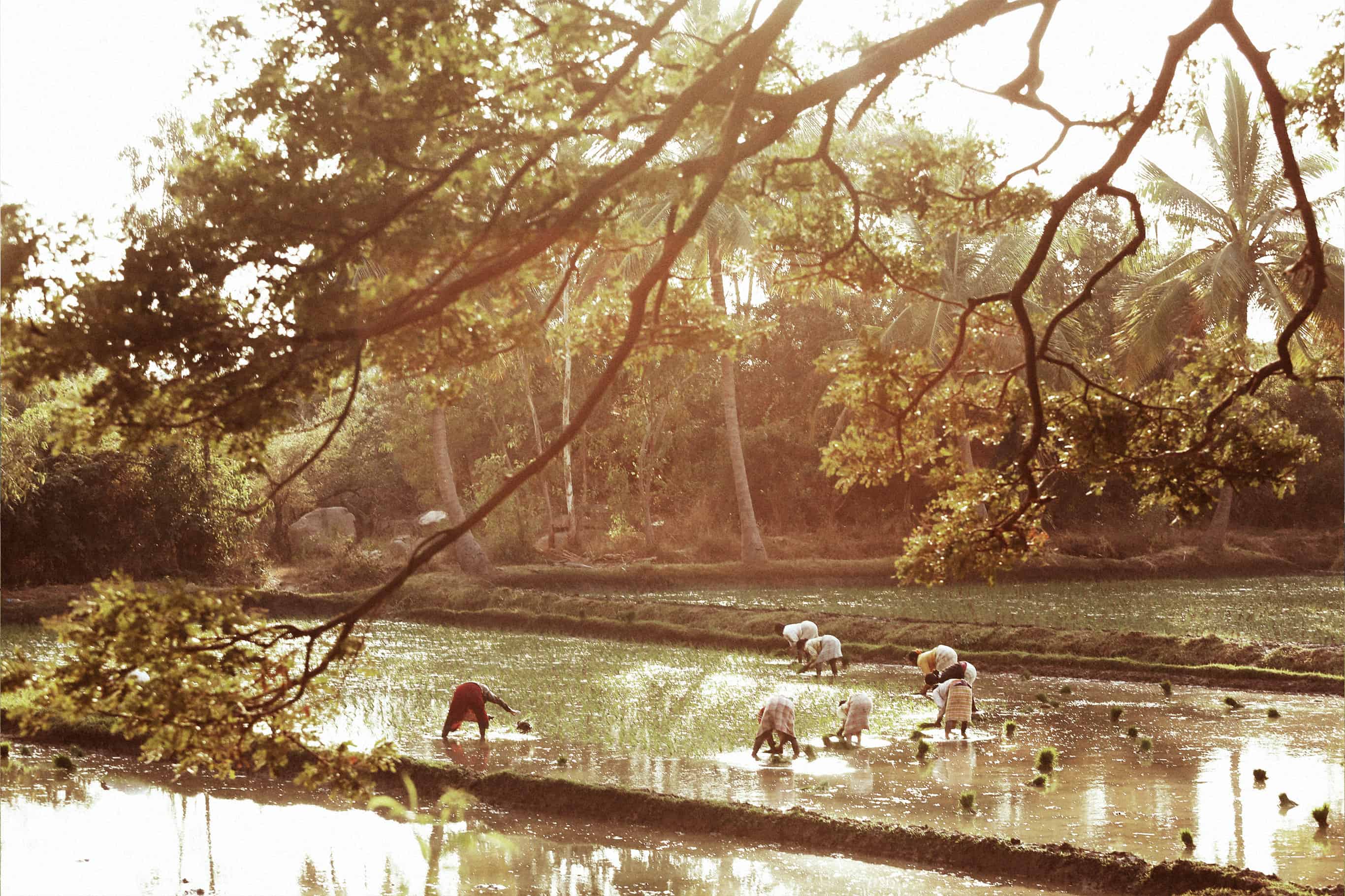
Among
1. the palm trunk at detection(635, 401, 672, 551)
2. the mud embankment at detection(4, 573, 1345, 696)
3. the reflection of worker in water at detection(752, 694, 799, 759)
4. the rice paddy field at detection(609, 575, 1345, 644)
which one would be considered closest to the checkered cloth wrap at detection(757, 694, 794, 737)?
the reflection of worker in water at detection(752, 694, 799, 759)

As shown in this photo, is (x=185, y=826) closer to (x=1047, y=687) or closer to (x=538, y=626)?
(x=1047, y=687)

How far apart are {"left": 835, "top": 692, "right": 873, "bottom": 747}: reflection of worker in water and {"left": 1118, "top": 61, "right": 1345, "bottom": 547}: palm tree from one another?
14.8 meters

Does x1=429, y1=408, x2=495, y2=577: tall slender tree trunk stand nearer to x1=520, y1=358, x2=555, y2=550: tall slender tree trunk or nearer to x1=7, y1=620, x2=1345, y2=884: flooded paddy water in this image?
x1=520, y1=358, x2=555, y2=550: tall slender tree trunk

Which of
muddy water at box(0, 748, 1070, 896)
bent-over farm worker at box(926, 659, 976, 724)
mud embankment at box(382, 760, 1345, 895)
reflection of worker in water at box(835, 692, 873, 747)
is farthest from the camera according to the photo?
bent-over farm worker at box(926, 659, 976, 724)

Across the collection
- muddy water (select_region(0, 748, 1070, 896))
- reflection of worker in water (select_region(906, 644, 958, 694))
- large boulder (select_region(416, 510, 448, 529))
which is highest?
large boulder (select_region(416, 510, 448, 529))

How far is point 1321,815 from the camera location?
809cm

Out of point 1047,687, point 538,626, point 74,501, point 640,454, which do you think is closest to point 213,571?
point 74,501

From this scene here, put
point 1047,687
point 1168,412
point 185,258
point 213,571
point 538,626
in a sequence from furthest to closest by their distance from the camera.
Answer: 1. point 213,571
2. point 538,626
3. point 1047,687
4. point 1168,412
5. point 185,258

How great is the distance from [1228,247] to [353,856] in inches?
808

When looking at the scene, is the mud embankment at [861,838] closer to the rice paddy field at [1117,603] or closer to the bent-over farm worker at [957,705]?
the bent-over farm worker at [957,705]

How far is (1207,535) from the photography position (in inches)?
1122

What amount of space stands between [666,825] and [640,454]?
82.0ft

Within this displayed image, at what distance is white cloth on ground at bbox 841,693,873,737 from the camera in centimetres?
1091

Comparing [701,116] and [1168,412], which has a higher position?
[701,116]
